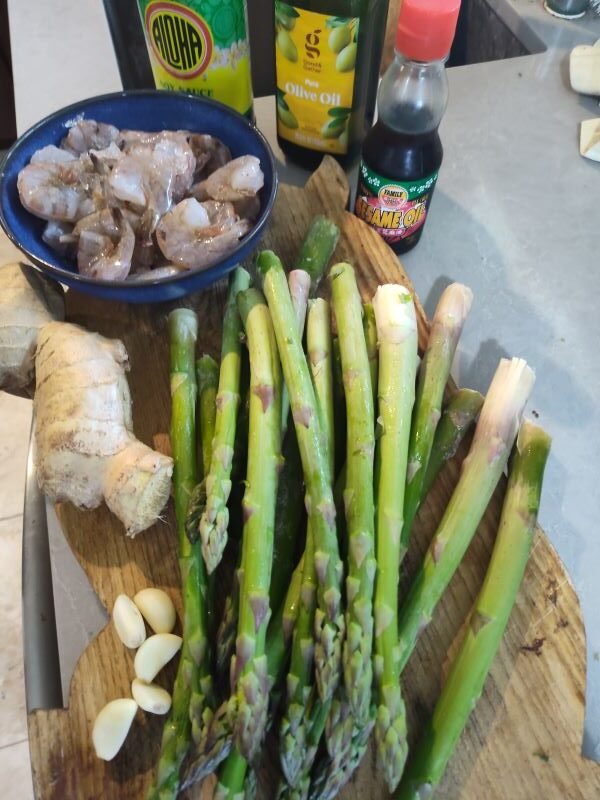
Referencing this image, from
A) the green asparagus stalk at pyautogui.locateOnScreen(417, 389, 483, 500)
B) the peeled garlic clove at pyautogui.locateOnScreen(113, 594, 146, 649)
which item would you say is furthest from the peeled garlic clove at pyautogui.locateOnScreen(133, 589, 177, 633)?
the green asparagus stalk at pyautogui.locateOnScreen(417, 389, 483, 500)

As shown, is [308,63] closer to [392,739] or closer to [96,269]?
[96,269]

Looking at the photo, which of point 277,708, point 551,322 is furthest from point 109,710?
point 551,322

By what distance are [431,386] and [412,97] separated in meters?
0.41

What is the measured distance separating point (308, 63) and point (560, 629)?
0.87 metres

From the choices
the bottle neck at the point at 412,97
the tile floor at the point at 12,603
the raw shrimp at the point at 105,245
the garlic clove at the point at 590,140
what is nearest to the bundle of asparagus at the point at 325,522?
the raw shrimp at the point at 105,245

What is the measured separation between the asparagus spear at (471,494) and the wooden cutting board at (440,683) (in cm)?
5

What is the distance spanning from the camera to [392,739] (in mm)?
608

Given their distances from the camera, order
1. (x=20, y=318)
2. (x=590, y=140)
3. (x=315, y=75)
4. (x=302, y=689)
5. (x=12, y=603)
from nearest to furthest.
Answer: (x=302, y=689)
(x=20, y=318)
(x=315, y=75)
(x=590, y=140)
(x=12, y=603)

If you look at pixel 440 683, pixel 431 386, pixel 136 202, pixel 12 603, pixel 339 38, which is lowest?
pixel 12 603

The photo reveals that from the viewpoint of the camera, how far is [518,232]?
43.3 inches

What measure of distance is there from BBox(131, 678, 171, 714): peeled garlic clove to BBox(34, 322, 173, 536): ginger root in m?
0.18

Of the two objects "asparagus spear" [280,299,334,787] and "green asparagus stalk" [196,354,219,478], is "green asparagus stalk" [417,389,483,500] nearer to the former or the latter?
"asparagus spear" [280,299,334,787]

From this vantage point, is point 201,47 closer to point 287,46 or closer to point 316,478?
point 287,46

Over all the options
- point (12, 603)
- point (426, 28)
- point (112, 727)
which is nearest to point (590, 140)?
point (426, 28)
